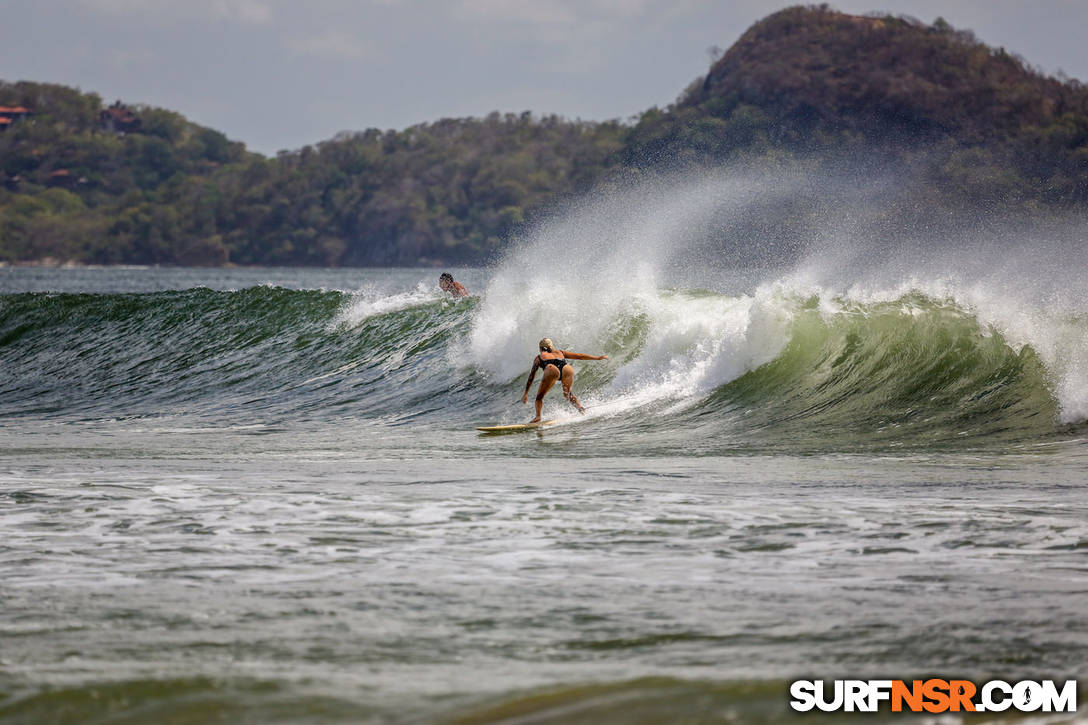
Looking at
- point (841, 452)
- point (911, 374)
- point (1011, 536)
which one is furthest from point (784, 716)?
point (911, 374)

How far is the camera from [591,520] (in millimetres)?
8375

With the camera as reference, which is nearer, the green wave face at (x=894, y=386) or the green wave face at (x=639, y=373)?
the green wave face at (x=894, y=386)

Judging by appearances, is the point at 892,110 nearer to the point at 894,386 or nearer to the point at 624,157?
the point at 624,157

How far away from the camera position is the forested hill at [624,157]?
116 m

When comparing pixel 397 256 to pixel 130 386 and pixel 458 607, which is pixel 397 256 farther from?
pixel 458 607

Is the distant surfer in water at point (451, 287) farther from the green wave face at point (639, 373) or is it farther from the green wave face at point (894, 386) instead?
the green wave face at point (894, 386)

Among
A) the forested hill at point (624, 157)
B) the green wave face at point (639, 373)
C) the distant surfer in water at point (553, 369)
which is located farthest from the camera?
the forested hill at point (624, 157)

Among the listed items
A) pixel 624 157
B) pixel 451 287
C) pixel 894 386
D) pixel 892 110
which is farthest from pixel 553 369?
pixel 892 110

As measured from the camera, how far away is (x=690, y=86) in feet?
444
